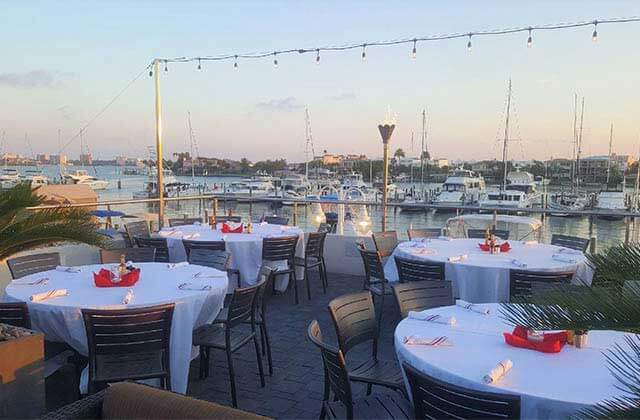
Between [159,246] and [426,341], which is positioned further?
[159,246]

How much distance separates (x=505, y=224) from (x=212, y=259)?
973 centimetres

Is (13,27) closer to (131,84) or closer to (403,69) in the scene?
(131,84)

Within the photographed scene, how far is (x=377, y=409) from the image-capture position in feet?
8.01

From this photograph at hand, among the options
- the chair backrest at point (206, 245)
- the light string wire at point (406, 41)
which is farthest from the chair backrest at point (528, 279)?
the light string wire at point (406, 41)

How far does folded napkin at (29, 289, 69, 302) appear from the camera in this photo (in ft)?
10.7

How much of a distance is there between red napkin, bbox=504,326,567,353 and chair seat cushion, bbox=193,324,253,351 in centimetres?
188

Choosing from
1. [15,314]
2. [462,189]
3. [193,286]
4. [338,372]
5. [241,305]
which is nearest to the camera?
[338,372]

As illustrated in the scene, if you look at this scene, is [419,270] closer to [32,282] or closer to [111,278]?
[111,278]

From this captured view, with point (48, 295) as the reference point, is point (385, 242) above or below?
below

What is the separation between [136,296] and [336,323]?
4.85ft

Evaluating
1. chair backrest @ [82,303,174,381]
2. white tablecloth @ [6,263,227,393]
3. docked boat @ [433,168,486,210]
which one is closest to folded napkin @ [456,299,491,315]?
white tablecloth @ [6,263,227,393]

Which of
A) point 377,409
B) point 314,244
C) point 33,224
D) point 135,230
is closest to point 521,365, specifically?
point 377,409

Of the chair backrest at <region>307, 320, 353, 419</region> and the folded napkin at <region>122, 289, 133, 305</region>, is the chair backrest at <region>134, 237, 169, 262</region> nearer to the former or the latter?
the folded napkin at <region>122, 289, 133, 305</region>

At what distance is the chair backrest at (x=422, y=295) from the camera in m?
3.41
